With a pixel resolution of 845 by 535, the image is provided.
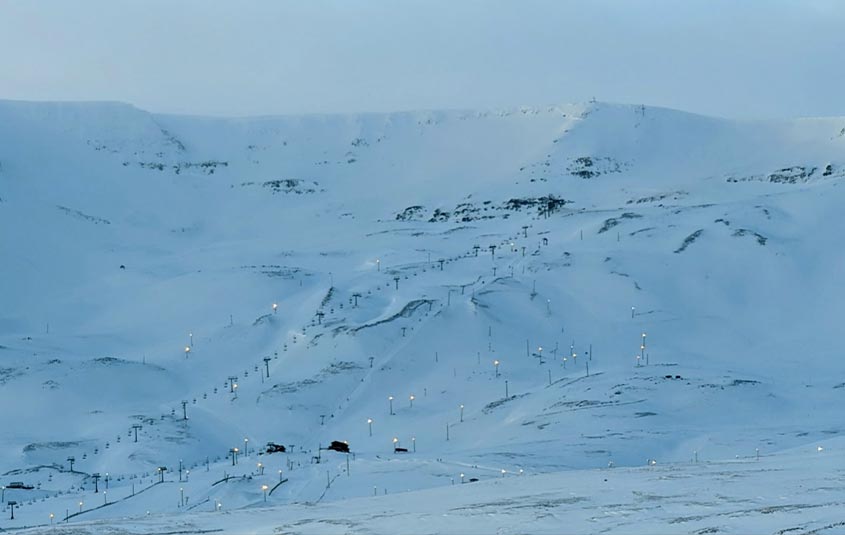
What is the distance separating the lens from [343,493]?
69.6m

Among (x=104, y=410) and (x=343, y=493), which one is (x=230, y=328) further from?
(x=343, y=493)

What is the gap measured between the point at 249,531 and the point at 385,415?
6140 centimetres

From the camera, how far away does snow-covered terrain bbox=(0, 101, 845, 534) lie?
48781mm

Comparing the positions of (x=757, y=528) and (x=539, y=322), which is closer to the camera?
(x=757, y=528)

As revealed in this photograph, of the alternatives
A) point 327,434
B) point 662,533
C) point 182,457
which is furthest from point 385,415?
point 662,533

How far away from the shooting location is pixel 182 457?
304ft

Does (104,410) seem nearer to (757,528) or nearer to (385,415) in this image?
(385,415)

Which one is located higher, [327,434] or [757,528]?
[757,528]

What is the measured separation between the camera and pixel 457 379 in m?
111

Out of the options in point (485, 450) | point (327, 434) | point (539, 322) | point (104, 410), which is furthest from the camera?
point (539, 322)

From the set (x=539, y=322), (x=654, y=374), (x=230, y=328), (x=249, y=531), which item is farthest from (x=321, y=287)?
(x=249, y=531)

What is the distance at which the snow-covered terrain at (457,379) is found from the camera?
48.8 metres

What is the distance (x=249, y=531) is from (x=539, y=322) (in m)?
84.5

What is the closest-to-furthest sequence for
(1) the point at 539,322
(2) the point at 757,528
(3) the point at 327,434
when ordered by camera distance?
(2) the point at 757,528
(3) the point at 327,434
(1) the point at 539,322
